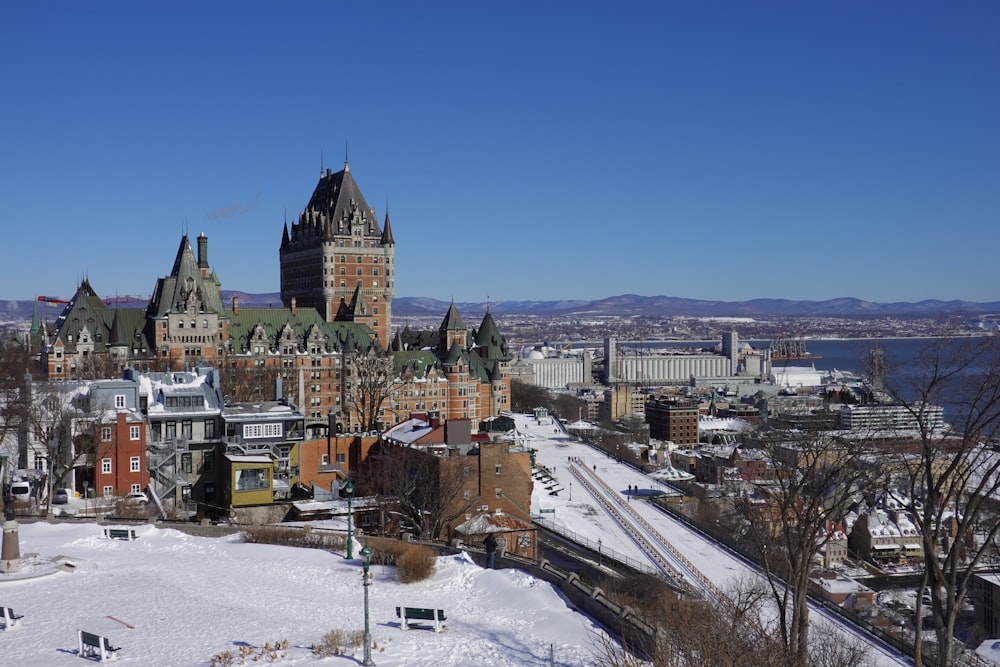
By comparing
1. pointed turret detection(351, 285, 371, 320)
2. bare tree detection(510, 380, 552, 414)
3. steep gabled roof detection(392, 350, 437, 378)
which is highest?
pointed turret detection(351, 285, 371, 320)

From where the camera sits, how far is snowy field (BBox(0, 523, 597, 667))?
863 inches

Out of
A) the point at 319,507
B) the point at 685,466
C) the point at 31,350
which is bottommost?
the point at 685,466

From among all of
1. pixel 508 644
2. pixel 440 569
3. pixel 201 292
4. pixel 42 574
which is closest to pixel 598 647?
pixel 508 644

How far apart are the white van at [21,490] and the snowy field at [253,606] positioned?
13.4 meters

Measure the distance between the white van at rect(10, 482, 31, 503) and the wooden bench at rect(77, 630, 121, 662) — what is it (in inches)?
1010

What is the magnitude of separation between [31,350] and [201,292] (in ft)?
54.0

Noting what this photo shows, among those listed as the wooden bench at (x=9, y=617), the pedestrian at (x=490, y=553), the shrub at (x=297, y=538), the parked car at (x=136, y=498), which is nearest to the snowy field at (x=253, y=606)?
the wooden bench at (x=9, y=617)

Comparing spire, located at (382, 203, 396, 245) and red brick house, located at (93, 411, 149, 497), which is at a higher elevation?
spire, located at (382, 203, 396, 245)

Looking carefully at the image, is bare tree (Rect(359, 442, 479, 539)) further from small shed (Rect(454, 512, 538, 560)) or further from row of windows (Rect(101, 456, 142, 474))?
row of windows (Rect(101, 456, 142, 474))

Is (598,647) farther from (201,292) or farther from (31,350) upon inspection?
(31,350)

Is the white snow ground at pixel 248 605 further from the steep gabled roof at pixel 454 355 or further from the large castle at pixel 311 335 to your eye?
the steep gabled roof at pixel 454 355

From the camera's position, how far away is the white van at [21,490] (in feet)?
146

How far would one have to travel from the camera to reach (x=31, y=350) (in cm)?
8594

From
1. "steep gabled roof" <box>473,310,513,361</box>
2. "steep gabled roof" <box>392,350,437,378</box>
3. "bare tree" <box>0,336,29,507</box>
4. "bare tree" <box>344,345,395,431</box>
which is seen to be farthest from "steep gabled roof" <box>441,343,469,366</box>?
"bare tree" <box>0,336,29,507</box>
